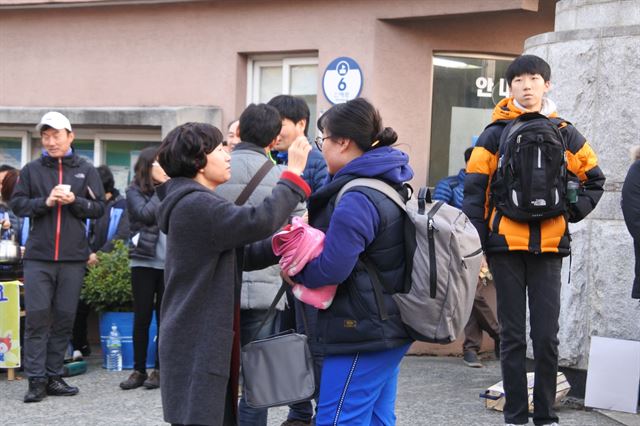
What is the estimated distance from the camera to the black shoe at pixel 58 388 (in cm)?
802

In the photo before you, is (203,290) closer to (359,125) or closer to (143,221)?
(359,125)

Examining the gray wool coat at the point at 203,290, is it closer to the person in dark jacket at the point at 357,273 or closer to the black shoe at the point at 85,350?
the person in dark jacket at the point at 357,273

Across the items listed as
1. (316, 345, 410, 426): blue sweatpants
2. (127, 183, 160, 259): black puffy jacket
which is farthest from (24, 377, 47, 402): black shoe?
(316, 345, 410, 426): blue sweatpants

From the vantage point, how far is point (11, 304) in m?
8.55

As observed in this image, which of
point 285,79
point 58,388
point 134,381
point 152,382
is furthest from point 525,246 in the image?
point 285,79

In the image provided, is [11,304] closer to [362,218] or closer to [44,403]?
[44,403]

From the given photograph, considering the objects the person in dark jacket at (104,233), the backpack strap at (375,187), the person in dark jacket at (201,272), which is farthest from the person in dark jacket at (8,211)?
the backpack strap at (375,187)

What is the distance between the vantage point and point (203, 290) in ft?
13.8

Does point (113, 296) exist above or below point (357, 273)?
below

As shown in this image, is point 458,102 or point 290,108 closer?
point 290,108

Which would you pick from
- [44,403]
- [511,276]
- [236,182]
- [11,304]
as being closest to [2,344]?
[11,304]

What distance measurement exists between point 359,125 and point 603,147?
3362 millimetres

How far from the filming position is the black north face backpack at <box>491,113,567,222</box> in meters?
5.58

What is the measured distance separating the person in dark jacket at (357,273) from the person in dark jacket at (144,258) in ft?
13.4
